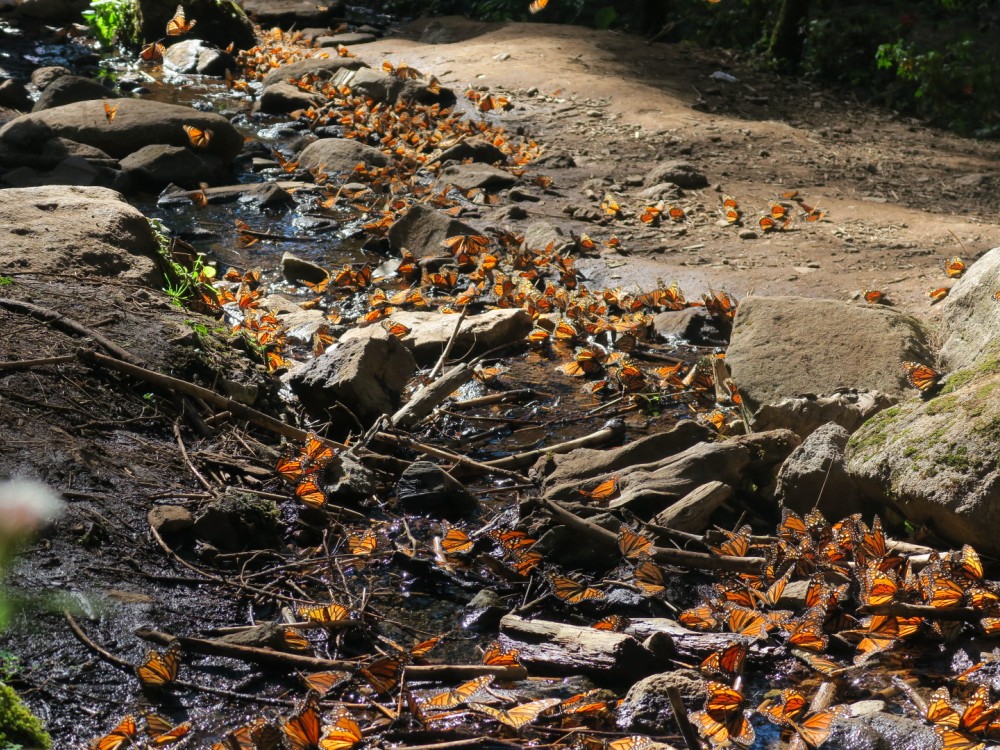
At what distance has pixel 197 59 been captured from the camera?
44.6 ft

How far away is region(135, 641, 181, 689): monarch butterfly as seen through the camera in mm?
2848

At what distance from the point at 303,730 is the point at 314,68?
10.9 metres

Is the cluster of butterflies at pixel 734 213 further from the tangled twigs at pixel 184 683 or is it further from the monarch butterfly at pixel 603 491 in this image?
the tangled twigs at pixel 184 683

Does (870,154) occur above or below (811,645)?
above

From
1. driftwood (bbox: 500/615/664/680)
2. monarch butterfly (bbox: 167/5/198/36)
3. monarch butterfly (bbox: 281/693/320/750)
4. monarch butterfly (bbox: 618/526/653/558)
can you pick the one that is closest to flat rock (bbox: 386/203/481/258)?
monarch butterfly (bbox: 618/526/653/558)

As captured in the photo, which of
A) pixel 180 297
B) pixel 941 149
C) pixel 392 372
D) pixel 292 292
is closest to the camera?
pixel 392 372

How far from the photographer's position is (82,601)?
3131 mm

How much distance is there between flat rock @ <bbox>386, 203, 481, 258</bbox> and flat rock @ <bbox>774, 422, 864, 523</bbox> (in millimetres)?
3745

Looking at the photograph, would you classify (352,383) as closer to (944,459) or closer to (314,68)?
(944,459)

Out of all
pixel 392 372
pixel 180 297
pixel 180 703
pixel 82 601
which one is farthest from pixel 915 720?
pixel 180 297

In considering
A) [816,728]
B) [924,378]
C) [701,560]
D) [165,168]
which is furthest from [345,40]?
[816,728]

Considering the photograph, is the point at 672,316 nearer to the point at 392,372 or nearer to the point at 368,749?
the point at 392,372

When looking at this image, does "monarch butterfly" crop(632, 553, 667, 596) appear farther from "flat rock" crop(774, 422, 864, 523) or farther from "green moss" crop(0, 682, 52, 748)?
"green moss" crop(0, 682, 52, 748)

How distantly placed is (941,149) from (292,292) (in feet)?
22.0
